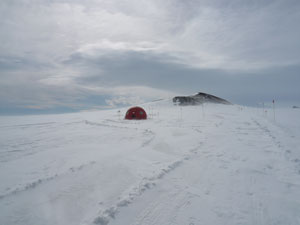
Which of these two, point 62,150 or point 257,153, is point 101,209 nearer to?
point 62,150

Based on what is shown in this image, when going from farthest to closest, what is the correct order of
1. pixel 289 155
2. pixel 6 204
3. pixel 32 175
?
pixel 289 155, pixel 32 175, pixel 6 204

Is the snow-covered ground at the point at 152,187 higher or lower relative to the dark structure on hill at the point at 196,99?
lower

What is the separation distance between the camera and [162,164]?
477 cm

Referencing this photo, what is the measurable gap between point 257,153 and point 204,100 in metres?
44.5

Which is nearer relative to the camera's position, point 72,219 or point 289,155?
point 72,219

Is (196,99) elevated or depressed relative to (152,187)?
elevated

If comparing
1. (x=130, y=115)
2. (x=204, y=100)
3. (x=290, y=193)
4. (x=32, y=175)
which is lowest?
(x=290, y=193)

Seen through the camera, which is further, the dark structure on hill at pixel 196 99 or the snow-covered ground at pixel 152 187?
the dark structure on hill at pixel 196 99

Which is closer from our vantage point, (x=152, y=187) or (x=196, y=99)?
(x=152, y=187)

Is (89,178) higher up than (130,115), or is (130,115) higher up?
(130,115)

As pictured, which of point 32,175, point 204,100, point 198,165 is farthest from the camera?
point 204,100

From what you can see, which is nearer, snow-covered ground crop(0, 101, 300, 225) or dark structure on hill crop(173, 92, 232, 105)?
snow-covered ground crop(0, 101, 300, 225)

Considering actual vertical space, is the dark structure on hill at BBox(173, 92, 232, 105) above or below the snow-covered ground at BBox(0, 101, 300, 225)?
above

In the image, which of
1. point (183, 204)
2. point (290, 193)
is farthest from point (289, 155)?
point (183, 204)
